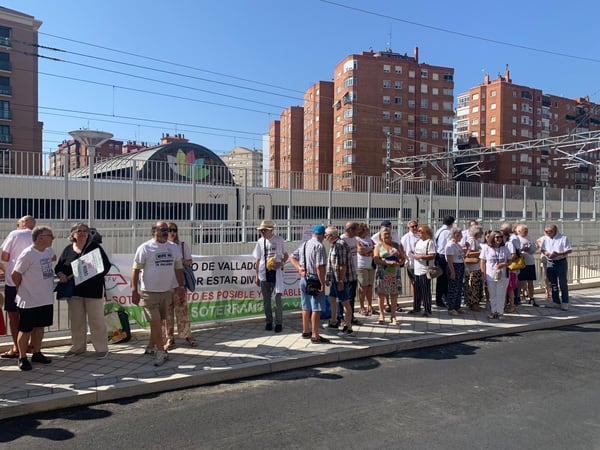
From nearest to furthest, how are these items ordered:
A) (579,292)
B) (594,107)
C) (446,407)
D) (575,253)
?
(446,407), (579,292), (575,253), (594,107)

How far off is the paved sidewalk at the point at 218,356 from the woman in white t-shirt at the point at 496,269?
1.06 ft

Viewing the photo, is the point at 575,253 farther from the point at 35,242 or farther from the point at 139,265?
the point at 35,242

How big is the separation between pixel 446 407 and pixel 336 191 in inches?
453

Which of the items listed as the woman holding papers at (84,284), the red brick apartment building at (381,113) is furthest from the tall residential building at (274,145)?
the woman holding papers at (84,284)

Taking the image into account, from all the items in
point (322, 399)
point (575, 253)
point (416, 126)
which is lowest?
point (322, 399)

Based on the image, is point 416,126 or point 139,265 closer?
point 139,265

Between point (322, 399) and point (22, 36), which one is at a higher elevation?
A: point (22, 36)

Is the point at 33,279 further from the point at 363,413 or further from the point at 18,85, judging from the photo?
the point at 18,85

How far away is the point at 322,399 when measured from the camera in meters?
5.03

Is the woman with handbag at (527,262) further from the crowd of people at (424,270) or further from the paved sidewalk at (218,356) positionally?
the paved sidewalk at (218,356)

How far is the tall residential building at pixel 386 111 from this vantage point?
79.1m

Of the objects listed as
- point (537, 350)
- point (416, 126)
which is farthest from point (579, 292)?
point (416, 126)

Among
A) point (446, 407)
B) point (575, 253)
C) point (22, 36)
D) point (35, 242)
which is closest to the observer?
point (446, 407)

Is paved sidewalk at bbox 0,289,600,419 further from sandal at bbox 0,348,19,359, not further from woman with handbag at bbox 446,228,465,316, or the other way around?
woman with handbag at bbox 446,228,465,316
